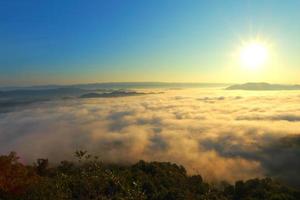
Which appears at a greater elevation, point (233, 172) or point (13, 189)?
point (13, 189)

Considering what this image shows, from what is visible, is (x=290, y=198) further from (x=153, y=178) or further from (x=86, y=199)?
(x=86, y=199)

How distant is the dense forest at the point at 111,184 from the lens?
2041 centimetres

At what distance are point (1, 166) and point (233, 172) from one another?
363 feet

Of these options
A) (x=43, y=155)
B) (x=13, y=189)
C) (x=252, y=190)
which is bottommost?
(x=43, y=155)

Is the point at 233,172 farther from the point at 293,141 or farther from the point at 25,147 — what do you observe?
the point at 25,147

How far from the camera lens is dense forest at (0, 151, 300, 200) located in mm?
20406

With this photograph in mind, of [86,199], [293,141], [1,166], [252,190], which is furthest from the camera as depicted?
[293,141]

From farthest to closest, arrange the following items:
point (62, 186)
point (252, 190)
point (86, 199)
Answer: point (252, 190) → point (62, 186) → point (86, 199)

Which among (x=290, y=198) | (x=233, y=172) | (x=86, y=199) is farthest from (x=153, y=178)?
(x=233, y=172)

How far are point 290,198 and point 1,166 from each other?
50.5 metres

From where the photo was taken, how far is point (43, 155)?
574 feet

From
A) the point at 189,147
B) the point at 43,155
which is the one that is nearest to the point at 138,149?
the point at 189,147

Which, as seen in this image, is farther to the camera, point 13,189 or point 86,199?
point 13,189

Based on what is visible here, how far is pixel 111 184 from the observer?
2772 cm
